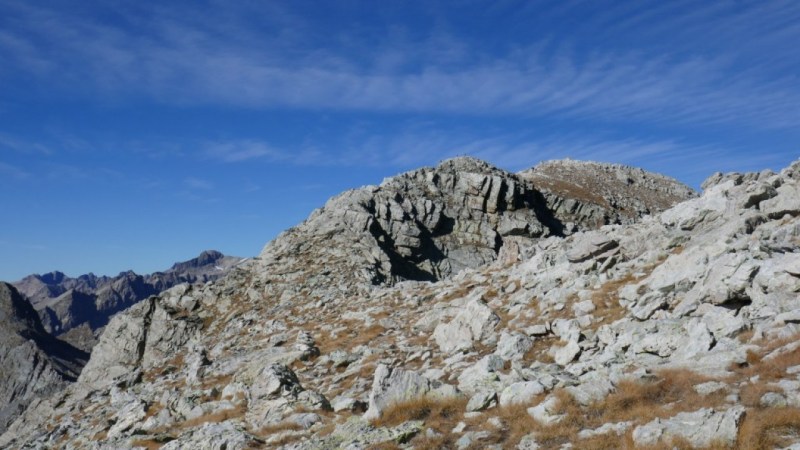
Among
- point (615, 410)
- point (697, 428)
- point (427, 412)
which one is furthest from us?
point (427, 412)

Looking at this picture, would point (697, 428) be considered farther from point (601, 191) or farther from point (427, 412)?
point (601, 191)

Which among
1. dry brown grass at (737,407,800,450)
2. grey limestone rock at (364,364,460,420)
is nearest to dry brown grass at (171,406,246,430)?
grey limestone rock at (364,364,460,420)

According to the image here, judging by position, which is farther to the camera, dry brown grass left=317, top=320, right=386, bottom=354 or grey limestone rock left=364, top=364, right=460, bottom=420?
dry brown grass left=317, top=320, right=386, bottom=354

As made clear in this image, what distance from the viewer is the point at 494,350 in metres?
25.7

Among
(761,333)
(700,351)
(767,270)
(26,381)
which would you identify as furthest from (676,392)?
(26,381)

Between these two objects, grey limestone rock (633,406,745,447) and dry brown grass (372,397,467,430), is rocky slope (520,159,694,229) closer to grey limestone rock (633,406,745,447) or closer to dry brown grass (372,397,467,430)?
dry brown grass (372,397,467,430)

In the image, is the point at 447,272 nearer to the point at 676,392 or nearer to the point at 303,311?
the point at 303,311

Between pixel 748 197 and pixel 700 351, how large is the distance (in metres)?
16.8

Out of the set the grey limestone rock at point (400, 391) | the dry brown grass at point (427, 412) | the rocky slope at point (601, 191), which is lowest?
the dry brown grass at point (427, 412)

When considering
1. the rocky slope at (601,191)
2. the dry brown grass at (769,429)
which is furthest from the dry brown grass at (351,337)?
the rocky slope at (601,191)

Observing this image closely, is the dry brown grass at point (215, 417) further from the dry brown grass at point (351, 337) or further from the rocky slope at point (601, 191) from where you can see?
the rocky slope at point (601, 191)

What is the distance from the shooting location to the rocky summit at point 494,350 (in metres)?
14.5

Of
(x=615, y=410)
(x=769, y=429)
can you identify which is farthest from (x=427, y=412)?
(x=769, y=429)

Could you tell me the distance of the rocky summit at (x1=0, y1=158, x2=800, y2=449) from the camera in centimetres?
1446
